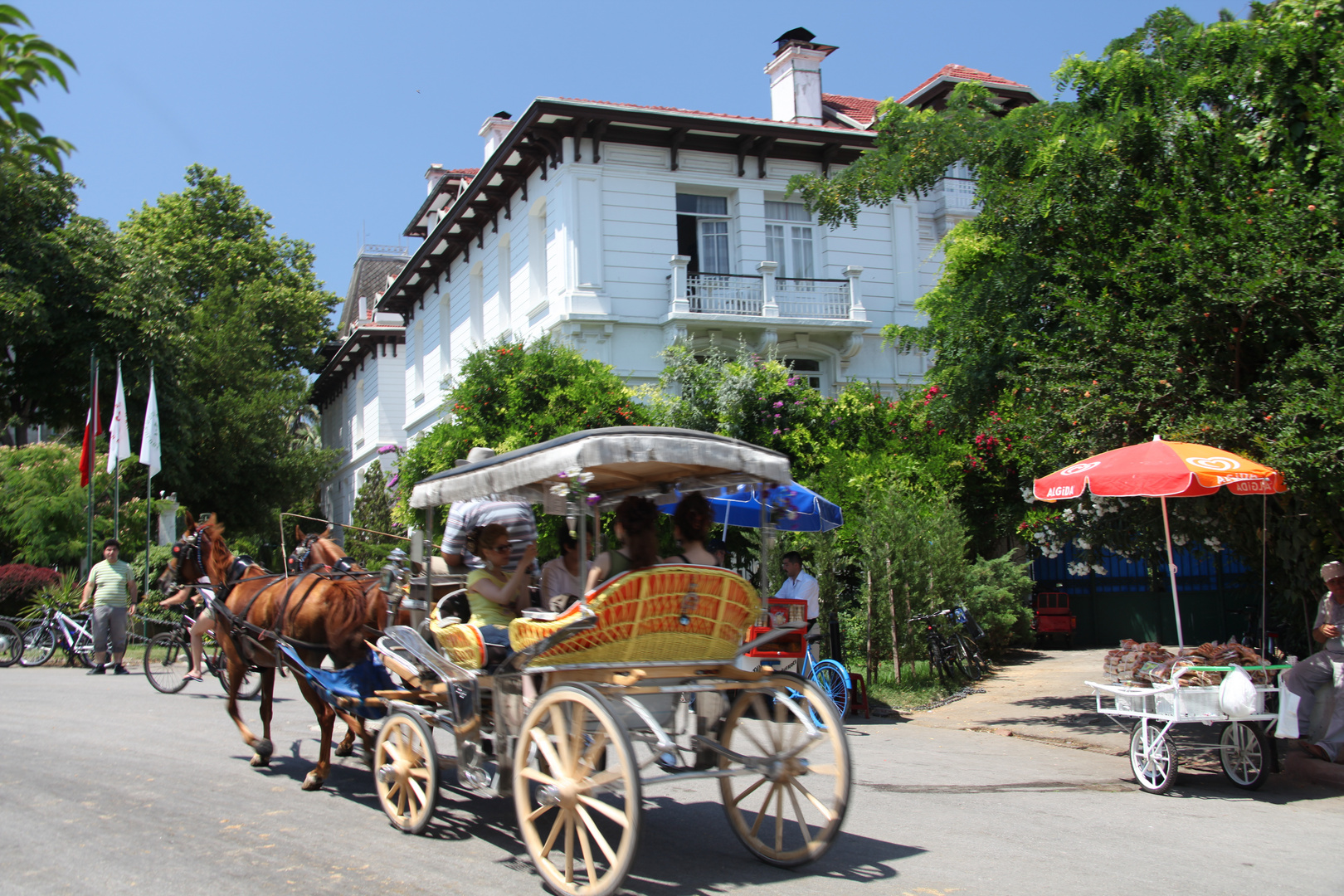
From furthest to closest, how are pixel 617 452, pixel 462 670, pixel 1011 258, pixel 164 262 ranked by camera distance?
pixel 164 262 < pixel 1011 258 < pixel 462 670 < pixel 617 452

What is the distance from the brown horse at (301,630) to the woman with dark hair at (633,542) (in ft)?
8.53

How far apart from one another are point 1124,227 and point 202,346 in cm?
3051

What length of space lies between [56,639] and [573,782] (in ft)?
50.2

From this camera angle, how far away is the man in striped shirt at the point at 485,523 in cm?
634

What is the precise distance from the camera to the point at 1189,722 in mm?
7793

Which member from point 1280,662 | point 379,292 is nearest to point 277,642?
point 1280,662

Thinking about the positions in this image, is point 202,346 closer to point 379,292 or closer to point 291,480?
point 291,480

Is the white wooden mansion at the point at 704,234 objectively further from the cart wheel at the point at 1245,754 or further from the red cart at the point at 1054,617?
the cart wheel at the point at 1245,754

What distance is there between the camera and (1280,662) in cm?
851

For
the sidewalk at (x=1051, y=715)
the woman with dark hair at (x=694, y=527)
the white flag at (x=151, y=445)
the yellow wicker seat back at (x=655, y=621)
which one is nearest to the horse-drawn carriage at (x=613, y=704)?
the yellow wicker seat back at (x=655, y=621)

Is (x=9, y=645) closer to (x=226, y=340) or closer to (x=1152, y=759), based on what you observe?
(x=1152, y=759)

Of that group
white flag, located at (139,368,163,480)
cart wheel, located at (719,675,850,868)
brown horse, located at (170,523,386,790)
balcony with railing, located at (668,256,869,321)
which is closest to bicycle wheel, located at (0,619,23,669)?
white flag, located at (139,368,163,480)

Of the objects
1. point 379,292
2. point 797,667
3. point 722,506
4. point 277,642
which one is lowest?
point 797,667

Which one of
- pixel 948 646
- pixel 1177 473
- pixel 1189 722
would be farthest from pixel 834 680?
pixel 1177 473
